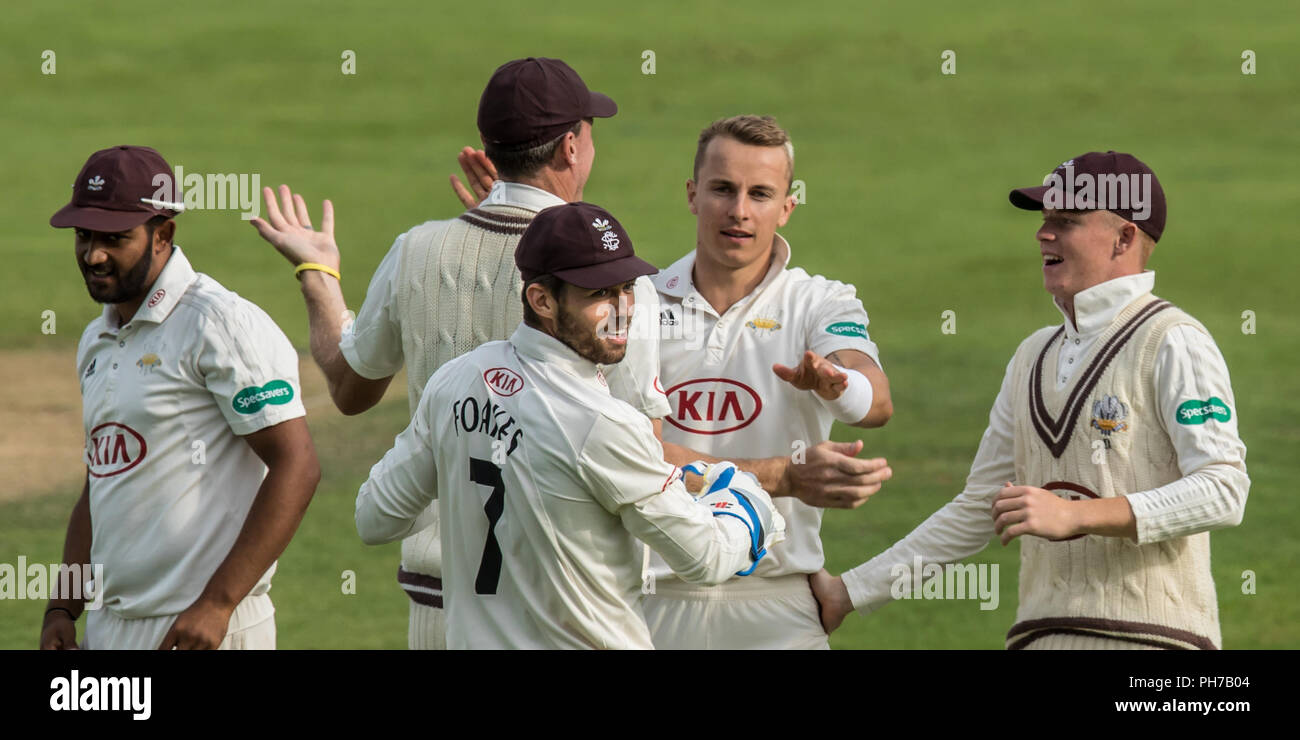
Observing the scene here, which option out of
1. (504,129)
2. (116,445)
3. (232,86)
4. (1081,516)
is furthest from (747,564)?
(232,86)

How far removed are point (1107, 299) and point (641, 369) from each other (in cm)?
149

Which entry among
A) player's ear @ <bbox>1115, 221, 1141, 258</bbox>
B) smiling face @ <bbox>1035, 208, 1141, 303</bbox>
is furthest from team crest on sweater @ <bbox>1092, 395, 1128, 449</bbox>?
player's ear @ <bbox>1115, 221, 1141, 258</bbox>

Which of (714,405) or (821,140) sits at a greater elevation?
(821,140)

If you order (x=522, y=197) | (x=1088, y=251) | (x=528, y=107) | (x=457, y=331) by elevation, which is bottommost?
(x=457, y=331)

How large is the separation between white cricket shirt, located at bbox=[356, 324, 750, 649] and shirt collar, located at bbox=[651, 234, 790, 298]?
5.23 feet

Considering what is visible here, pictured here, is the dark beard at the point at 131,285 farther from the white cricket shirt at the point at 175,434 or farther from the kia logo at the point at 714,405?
the kia logo at the point at 714,405

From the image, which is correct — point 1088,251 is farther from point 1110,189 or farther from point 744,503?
point 744,503

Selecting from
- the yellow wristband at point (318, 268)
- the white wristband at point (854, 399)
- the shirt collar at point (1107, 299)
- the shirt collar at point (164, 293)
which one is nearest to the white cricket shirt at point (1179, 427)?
the shirt collar at point (1107, 299)

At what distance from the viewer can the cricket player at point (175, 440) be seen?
5410mm

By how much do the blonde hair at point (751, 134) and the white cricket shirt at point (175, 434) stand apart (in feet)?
5.33

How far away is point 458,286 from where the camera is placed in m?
5.18

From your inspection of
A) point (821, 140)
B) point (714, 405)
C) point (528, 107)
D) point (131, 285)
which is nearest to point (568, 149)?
point (528, 107)

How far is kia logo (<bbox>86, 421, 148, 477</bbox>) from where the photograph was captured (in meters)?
Result: 5.43
